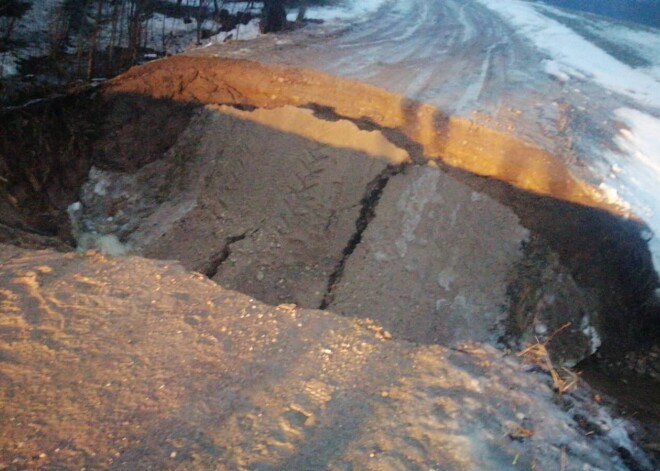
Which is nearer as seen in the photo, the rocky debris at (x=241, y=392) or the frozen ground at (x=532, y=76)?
the rocky debris at (x=241, y=392)

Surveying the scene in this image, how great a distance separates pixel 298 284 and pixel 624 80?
7.51 meters

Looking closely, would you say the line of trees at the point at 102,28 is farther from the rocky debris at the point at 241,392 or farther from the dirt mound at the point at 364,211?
the rocky debris at the point at 241,392

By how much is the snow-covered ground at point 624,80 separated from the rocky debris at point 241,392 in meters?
2.66

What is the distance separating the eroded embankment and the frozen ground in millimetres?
470

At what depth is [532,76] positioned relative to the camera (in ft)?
26.0

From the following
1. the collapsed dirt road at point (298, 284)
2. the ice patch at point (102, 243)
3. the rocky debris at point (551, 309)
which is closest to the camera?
the collapsed dirt road at point (298, 284)

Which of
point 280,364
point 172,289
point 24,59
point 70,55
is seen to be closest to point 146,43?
point 70,55

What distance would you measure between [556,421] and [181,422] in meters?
2.01

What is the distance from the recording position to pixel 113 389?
7.98 feet

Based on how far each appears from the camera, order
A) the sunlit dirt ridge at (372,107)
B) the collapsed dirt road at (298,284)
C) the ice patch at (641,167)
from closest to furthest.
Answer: the collapsed dirt road at (298,284)
the ice patch at (641,167)
the sunlit dirt ridge at (372,107)

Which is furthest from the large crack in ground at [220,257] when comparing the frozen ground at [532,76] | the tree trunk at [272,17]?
the tree trunk at [272,17]

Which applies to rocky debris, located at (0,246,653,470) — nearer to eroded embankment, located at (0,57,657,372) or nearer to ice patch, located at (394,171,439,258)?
eroded embankment, located at (0,57,657,372)

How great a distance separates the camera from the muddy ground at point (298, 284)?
236cm

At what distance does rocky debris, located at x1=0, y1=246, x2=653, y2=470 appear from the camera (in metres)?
2.21
